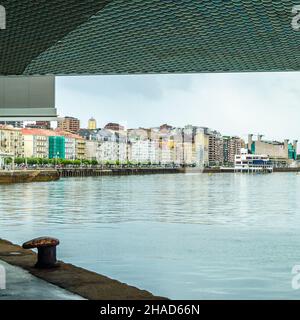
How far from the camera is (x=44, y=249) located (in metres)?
9.66

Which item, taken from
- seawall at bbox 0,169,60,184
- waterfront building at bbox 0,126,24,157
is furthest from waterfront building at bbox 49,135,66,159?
seawall at bbox 0,169,60,184

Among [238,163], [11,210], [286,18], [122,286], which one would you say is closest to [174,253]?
[122,286]

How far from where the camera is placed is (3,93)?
1101cm

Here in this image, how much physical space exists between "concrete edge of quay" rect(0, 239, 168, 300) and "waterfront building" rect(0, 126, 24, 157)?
474 ft

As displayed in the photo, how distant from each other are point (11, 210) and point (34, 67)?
33.7m

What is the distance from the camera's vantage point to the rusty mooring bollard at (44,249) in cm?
951

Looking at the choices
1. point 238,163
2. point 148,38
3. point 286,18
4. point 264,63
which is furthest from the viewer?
point 238,163

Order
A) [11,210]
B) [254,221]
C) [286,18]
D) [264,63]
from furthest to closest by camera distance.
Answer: [11,210]
[254,221]
[264,63]
[286,18]

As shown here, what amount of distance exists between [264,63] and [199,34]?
3092mm

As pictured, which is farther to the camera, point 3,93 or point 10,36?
point 3,93

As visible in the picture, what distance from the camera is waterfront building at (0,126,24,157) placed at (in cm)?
15312
